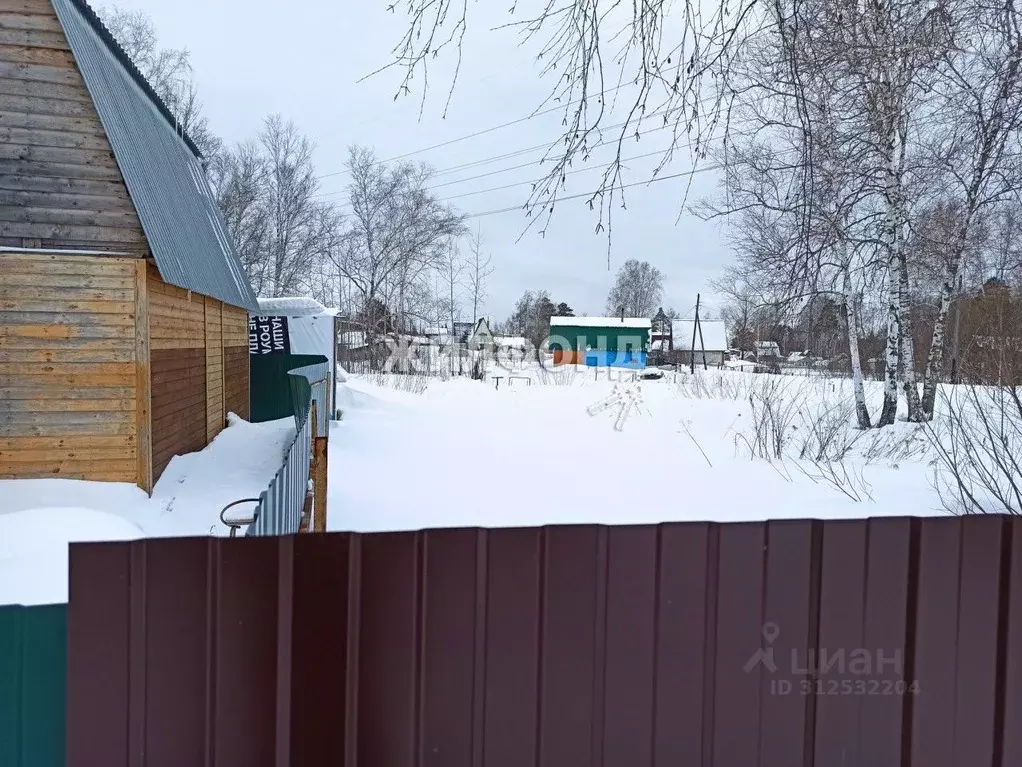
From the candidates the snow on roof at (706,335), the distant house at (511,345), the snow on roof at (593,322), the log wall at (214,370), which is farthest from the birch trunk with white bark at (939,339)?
the snow on roof at (706,335)

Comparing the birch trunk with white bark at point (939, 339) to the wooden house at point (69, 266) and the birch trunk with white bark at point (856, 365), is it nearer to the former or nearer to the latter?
the birch trunk with white bark at point (856, 365)

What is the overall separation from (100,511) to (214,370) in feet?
17.3

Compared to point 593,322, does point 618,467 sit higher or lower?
lower

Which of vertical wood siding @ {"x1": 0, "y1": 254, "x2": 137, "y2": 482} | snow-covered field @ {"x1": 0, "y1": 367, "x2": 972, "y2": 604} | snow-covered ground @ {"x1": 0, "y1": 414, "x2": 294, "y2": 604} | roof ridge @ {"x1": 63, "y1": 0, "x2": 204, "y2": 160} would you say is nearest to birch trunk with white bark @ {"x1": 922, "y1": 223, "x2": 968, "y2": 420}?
snow-covered field @ {"x1": 0, "y1": 367, "x2": 972, "y2": 604}

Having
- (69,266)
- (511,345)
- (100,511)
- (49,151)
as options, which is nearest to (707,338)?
(511,345)

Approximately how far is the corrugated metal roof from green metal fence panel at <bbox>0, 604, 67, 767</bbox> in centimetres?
687

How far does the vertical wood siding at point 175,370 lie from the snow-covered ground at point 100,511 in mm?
317

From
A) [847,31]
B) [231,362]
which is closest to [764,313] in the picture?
[847,31]

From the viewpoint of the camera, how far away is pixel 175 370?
9102 millimetres

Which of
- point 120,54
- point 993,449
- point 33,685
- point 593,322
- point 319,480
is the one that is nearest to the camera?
point 33,685

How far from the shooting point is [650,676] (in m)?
1.62

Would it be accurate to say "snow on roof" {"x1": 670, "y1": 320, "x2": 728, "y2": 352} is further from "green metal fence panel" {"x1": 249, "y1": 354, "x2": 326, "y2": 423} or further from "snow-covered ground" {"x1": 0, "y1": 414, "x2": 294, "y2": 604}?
"snow-covered ground" {"x1": 0, "y1": 414, "x2": 294, "y2": 604}

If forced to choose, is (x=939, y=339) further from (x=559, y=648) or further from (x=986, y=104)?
(x=559, y=648)

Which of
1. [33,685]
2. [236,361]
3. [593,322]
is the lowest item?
[33,685]
